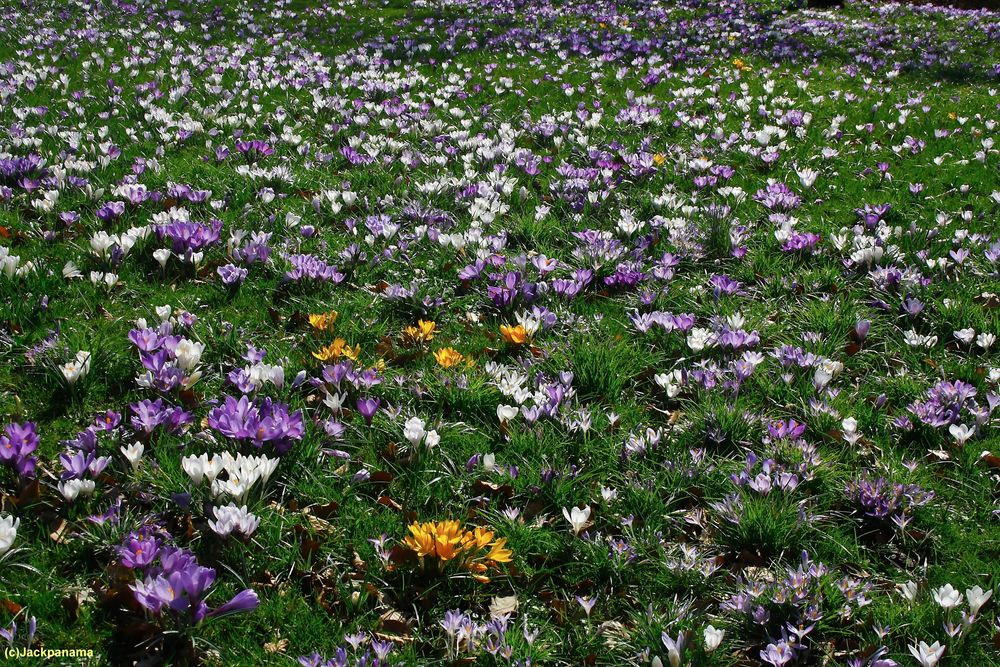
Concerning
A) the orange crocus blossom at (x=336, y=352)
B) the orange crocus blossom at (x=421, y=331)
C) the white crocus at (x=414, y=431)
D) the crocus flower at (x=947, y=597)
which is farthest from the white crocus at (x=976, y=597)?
the orange crocus blossom at (x=336, y=352)

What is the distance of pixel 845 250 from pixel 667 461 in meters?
2.62

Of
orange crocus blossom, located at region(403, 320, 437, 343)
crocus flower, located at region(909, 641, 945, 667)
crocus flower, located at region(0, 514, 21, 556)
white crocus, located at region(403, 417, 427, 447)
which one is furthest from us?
orange crocus blossom, located at region(403, 320, 437, 343)

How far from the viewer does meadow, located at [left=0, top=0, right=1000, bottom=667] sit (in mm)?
2230

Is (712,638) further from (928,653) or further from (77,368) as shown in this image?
(77,368)

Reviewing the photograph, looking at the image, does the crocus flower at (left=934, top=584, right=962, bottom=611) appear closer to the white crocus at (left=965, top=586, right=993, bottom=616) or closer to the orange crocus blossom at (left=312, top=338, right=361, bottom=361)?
the white crocus at (left=965, top=586, right=993, bottom=616)

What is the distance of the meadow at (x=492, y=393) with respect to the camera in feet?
7.32

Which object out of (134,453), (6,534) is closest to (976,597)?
(134,453)

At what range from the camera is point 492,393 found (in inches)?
128

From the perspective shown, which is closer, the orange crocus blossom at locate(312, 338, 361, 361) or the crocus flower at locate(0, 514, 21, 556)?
the crocus flower at locate(0, 514, 21, 556)

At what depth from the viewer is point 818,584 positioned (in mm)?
2303

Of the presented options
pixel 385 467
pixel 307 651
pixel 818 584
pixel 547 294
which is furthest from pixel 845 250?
pixel 307 651

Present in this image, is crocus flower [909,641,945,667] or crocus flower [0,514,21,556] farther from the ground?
crocus flower [0,514,21,556]

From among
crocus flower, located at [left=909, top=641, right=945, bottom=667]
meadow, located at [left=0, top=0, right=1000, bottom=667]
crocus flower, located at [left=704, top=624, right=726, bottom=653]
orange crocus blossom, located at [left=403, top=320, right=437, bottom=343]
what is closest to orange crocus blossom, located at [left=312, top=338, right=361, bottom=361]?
meadow, located at [left=0, top=0, right=1000, bottom=667]

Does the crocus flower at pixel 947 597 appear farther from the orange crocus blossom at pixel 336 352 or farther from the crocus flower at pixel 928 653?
the orange crocus blossom at pixel 336 352
